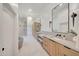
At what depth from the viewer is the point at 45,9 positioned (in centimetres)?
178

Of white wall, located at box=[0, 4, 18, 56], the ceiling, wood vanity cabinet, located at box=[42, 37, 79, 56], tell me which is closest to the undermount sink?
wood vanity cabinet, located at box=[42, 37, 79, 56]

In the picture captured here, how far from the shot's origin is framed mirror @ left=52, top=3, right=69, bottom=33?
1.78 metres

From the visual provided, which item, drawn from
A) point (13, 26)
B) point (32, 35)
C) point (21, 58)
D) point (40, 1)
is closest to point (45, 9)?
point (40, 1)

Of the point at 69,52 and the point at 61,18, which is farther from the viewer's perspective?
the point at 61,18

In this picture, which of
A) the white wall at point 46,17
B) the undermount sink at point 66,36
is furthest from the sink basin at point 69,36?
the white wall at point 46,17

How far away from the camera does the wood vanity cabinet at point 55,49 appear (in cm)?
155

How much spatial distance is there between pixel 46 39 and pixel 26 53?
1.27 feet

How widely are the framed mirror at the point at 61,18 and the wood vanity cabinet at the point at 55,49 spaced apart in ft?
0.72

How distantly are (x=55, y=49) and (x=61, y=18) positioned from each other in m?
0.50

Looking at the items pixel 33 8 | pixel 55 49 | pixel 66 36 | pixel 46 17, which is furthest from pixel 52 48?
pixel 33 8

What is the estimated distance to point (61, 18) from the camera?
5.95 feet

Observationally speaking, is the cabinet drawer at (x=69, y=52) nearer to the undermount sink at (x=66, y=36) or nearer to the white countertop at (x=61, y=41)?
the white countertop at (x=61, y=41)

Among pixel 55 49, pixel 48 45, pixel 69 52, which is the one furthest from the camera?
pixel 48 45

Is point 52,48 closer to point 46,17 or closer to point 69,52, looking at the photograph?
point 69,52
